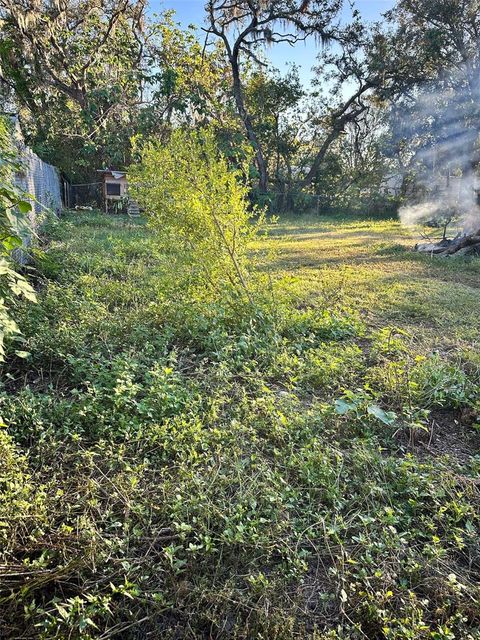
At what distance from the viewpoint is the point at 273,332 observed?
285cm

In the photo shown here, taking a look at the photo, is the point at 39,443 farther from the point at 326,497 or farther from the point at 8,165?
the point at 8,165

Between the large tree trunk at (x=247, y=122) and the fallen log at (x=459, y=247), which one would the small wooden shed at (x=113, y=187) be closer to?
the large tree trunk at (x=247, y=122)

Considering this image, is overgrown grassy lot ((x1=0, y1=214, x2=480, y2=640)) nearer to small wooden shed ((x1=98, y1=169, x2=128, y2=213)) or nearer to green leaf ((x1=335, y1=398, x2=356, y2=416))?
green leaf ((x1=335, y1=398, x2=356, y2=416))

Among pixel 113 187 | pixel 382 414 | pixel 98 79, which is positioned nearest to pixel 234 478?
pixel 382 414

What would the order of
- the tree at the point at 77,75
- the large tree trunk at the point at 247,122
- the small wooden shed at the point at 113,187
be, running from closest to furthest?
the tree at the point at 77,75 → the small wooden shed at the point at 113,187 → the large tree trunk at the point at 247,122

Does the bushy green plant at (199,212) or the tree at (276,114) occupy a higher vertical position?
the tree at (276,114)

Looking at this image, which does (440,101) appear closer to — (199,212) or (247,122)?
(247,122)

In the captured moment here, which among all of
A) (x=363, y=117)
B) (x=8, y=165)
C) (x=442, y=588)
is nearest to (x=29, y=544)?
(x=442, y=588)

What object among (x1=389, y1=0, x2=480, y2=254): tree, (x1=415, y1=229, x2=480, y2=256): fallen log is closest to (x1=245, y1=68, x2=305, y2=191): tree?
(x1=389, y1=0, x2=480, y2=254): tree

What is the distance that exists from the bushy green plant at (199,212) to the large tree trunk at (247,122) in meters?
10.6

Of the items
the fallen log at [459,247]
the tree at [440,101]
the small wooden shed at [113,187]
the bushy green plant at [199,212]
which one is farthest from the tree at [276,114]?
the bushy green plant at [199,212]

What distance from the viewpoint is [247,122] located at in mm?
13945

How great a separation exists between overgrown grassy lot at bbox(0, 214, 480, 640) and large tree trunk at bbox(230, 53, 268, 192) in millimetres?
11572

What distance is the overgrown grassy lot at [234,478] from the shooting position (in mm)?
1138
